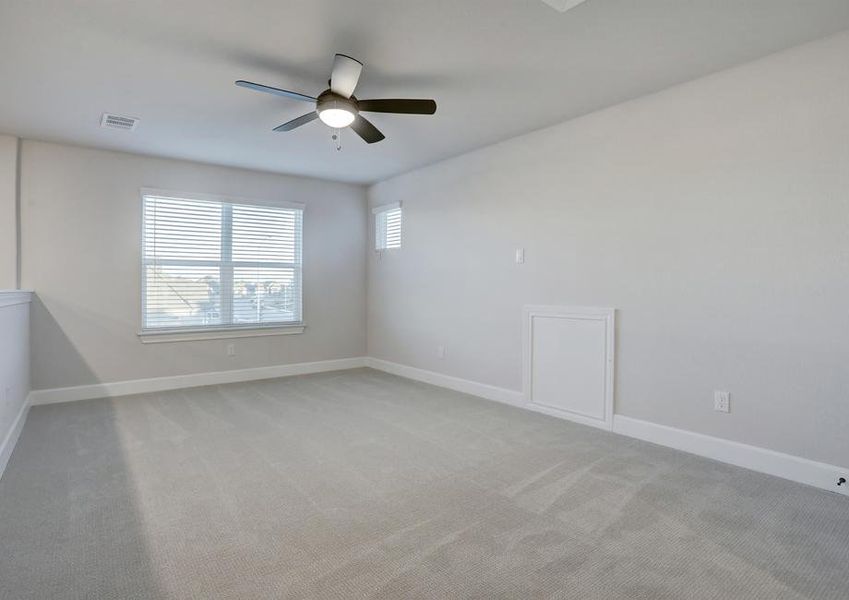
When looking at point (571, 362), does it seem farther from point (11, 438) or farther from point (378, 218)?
point (11, 438)

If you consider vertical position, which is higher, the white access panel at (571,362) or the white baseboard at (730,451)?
the white access panel at (571,362)

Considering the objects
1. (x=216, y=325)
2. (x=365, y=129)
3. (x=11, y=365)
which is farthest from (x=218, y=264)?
(x=365, y=129)

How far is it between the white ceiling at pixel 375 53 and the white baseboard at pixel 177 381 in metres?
2.41

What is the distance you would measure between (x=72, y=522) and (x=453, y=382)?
342 cm

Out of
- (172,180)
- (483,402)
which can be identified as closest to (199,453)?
(483,402)

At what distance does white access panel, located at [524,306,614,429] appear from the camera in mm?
3557

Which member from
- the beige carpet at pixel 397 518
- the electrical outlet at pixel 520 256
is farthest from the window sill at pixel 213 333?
the electrical outlet at pixel 520 256

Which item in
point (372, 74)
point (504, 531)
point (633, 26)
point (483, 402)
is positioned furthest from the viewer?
point (483, 402)

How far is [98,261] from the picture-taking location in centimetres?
458

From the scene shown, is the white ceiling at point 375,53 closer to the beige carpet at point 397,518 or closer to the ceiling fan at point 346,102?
the ceiling fan at point 346,102

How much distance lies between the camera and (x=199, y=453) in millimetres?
3029

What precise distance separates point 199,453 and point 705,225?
364cm

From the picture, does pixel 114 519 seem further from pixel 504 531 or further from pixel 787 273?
pixel 787 273

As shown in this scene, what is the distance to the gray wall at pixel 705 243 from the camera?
2.53 metres
